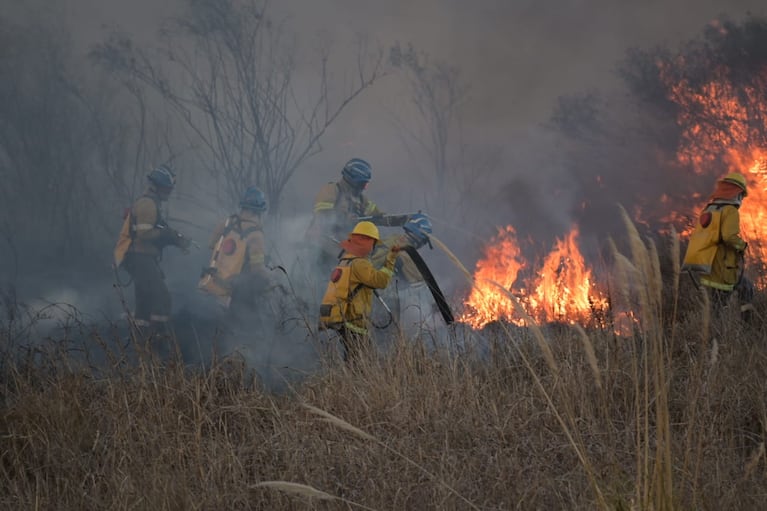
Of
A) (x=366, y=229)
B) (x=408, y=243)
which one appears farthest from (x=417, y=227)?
(x=366, y=229)

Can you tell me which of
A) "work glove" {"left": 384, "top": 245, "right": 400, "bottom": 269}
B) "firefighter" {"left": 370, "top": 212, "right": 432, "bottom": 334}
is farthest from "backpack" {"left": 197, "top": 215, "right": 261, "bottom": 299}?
"work glove" {"left": 384, "top": 245, "right": 400, "bottom": 269}

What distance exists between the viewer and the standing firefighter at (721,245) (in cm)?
624

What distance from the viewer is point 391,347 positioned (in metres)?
4.56

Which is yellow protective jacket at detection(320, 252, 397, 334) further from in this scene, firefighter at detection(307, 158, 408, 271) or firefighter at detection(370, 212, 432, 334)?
firefighter at detection(307, 158, 408, 271)

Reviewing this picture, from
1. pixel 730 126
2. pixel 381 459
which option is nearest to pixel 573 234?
pixel 730 126

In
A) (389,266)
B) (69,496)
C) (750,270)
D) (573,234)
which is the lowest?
(69,496)

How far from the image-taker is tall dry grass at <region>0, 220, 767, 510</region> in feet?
9.30

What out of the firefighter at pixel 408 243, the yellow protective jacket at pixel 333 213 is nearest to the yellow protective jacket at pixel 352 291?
the firefighter at pixel 408 243

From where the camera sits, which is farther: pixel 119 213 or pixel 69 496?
pixel 119 213

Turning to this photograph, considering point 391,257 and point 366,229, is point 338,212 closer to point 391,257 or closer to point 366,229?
point 366,229

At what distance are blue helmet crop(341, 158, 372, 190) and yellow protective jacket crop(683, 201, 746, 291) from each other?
135 inches

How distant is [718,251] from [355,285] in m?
3.13

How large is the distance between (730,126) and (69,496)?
43.1 feet

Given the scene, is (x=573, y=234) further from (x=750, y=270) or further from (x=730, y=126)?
(x=730, y=126)
